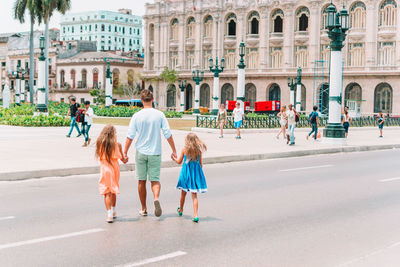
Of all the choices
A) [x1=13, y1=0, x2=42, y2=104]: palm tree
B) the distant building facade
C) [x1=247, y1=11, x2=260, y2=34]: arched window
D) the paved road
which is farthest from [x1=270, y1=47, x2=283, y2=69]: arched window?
the distant building facade

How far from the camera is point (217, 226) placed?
7.83 metres

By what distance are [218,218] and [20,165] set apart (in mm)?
7032

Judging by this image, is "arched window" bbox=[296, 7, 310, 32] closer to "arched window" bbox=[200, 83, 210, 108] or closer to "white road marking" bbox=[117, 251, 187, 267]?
"arched window" bbox=[200, 83, 210, 108]

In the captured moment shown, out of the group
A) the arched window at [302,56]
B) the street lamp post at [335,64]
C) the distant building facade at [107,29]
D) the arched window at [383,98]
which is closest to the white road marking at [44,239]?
the street lamp post at [335,64]

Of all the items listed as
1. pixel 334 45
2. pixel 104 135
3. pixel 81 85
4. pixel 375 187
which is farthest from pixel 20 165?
pixel 81 85

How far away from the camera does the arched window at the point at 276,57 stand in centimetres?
7019

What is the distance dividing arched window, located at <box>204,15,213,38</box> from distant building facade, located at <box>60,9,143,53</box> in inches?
2948

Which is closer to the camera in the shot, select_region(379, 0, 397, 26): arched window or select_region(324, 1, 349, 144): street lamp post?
select_region(324, 1, 349, 144): street lamp post

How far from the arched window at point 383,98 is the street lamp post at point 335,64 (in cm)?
4181

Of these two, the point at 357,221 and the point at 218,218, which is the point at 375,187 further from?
the point at 218,218

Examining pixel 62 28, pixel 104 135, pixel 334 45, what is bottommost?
pixel 104 135

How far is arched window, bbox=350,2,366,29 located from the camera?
64000 mm

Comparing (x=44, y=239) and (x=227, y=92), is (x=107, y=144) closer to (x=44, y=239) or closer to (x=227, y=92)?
(x=44, y=239)

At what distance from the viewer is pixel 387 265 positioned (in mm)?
5840
